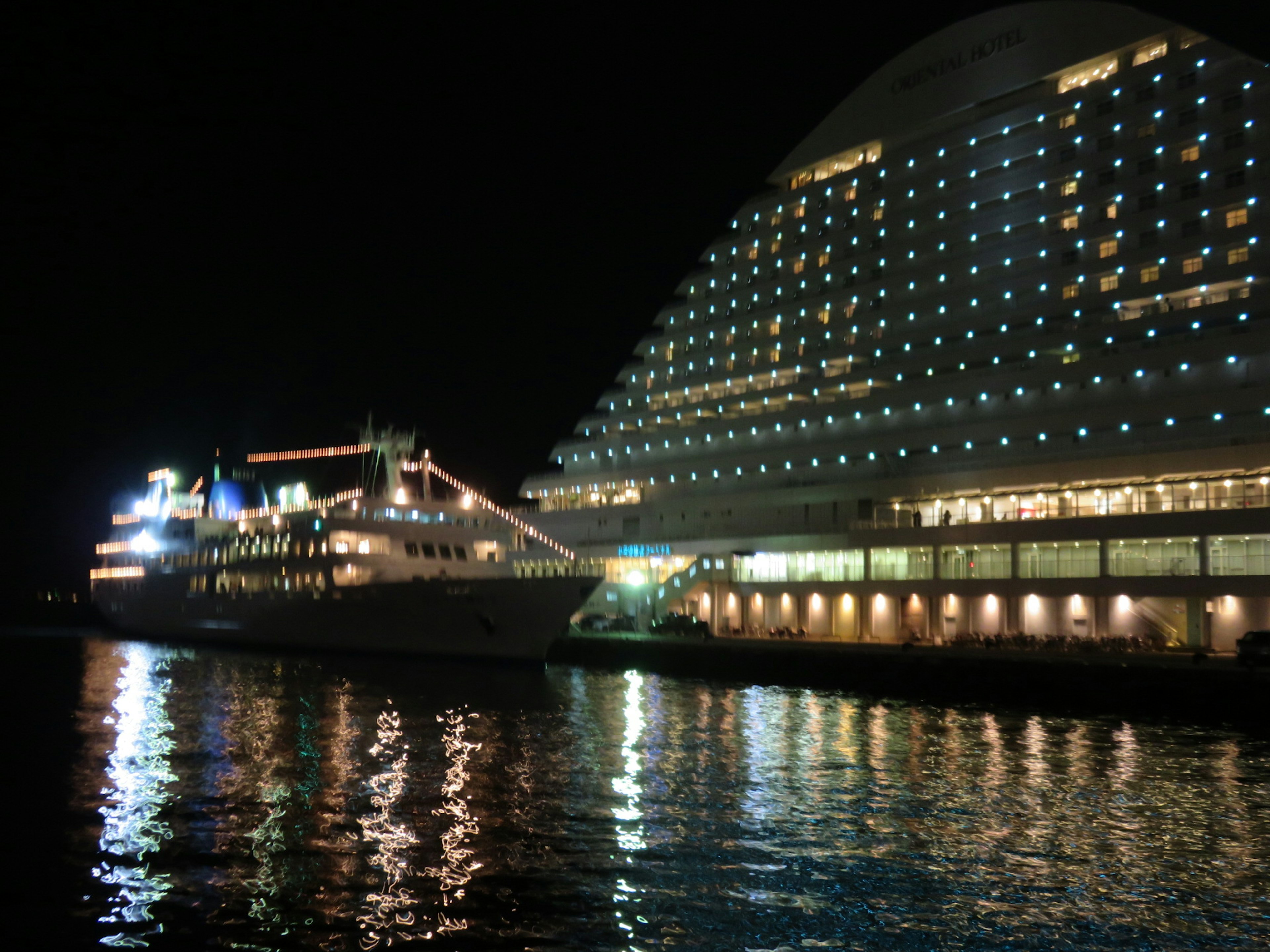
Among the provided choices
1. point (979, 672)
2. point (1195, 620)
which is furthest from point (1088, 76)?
point (979, 672)

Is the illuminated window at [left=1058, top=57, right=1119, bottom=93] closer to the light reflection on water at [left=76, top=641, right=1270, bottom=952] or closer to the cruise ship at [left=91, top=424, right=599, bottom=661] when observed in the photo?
the cruise ship at [left=91, top=424, right=599, bottom=661]

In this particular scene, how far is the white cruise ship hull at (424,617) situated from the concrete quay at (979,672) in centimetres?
403

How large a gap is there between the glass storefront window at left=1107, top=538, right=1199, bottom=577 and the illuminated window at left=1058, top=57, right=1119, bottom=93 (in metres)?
21.7

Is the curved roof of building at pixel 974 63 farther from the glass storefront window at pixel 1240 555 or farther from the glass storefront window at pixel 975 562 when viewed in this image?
the glass storefront window at pixel 975 562

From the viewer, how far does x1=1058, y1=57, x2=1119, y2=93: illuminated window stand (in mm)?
51125

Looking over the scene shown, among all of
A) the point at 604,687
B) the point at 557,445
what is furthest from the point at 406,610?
the point at 557,445

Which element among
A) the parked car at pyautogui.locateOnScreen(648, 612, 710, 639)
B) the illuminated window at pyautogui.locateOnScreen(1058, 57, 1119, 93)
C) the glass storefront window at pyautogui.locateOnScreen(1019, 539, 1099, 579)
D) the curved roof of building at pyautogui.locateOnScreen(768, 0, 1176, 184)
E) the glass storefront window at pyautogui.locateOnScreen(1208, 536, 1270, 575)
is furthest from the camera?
the parked car at pyautogui.locateOnScreen(648, 612, 710, 639)

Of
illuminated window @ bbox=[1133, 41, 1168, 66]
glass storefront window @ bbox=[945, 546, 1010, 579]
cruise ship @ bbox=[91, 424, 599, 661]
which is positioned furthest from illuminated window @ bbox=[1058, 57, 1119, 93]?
cruise ship @ bbox=[91, 424, 599, 661]

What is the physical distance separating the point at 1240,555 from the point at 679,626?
23.6m

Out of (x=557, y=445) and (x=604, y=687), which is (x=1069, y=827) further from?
(x=557, y=445)

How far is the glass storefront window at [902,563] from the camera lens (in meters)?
48.8

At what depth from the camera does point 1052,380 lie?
157ft

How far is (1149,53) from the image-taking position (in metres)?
49.6

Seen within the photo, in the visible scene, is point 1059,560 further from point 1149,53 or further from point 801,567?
point 1149,53
